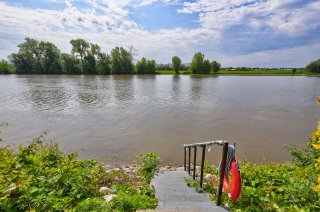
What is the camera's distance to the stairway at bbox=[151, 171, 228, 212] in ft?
11.1

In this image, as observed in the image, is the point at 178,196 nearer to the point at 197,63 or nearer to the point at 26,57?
the point at 26,57

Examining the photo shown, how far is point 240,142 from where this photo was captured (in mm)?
10922

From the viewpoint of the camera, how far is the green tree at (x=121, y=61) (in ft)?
245

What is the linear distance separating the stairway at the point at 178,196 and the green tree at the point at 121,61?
7338cm

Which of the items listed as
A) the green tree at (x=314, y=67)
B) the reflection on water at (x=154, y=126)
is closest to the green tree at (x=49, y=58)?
the reflection on water at (x=154, y=126)

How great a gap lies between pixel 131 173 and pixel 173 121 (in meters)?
8.12

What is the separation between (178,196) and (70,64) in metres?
78.2

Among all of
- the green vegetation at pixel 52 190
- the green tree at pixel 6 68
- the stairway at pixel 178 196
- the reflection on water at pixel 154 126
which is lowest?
the reflection on water at pixel 154 126

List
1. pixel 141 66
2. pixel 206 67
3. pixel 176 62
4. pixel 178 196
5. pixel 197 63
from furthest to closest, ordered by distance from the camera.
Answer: pixel 206 67, pixel 197 63, pixel 176 62, pixel 141 66, pixel 178 196

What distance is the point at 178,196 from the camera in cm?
423

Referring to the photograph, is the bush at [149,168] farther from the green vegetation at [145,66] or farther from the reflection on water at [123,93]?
the green vegetation at [145,66]

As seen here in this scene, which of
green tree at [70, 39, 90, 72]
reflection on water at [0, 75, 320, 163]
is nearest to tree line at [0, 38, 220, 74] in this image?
green tree at [70, 39, 90, 72]

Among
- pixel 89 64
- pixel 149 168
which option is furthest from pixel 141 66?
pixel 149 168

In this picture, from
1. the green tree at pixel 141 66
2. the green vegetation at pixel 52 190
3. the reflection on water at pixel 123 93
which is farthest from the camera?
the green tree at pixel 141 66
